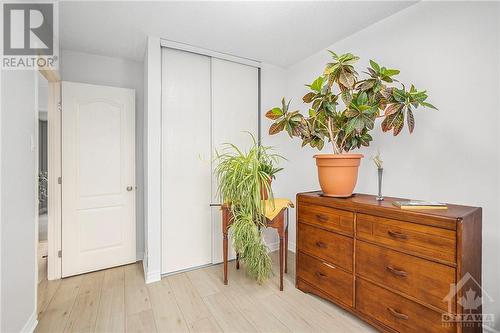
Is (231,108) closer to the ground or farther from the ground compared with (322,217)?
farther from the ground

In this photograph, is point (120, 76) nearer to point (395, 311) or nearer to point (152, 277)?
point (152, 277)

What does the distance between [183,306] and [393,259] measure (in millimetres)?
1665

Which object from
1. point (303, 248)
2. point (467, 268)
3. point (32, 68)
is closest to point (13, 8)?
point (32, 68)

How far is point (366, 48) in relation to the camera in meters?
2.39

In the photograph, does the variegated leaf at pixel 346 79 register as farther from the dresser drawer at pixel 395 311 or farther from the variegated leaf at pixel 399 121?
the dresser drawer at pixel 395 311

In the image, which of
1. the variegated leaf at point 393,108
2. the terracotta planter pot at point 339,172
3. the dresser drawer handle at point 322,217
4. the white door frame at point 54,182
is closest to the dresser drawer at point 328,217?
the dresser drawer handle at point 322,217

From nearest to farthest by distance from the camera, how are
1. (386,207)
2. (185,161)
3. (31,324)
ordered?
(386,207) → (31,324) → (185,161)

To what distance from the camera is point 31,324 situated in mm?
1748

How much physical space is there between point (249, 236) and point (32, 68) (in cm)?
210

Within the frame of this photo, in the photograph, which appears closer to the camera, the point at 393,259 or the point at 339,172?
the point at 393,259

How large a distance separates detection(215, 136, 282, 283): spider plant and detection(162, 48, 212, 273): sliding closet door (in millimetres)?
597

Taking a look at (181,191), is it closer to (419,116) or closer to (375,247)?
(375,247)

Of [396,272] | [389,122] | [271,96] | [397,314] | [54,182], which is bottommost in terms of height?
[397,314]

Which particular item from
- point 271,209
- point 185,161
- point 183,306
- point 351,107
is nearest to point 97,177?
point 185,161
